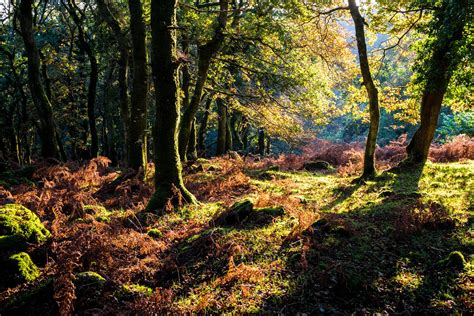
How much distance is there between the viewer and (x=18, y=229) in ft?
18.1

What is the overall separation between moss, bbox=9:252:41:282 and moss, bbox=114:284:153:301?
4.96ft

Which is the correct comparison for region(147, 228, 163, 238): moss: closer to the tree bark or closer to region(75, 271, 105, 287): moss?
region(75, 271, 105, 287): moss

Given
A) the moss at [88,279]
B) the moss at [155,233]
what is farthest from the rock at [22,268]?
the moss at [155,233]

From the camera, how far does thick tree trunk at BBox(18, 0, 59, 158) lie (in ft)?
39.3

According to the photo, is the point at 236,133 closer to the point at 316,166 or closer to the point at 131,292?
the point at 316,166

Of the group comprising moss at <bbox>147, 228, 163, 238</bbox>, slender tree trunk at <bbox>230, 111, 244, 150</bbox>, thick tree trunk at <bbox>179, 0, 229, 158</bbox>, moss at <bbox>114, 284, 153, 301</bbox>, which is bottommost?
moss at <bbox>114, 284, 153, 301</bbox>

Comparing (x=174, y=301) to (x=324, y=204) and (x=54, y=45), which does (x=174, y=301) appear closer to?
(x=324, y=204)

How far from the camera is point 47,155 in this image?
13023 mm

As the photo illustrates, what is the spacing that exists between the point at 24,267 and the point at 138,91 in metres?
6.54

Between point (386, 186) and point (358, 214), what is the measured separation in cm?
304

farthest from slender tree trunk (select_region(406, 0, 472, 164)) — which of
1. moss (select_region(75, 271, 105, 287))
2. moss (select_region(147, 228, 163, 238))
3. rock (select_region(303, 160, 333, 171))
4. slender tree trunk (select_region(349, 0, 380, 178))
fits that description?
moss (select_region(75, 271, 105, 287))

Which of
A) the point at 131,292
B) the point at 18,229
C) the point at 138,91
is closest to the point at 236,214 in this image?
the point at 131,292

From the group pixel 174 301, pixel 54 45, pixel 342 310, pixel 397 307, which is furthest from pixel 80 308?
pixel 54 45

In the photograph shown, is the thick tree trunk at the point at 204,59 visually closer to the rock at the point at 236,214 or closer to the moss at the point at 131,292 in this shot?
the rock at the point at 236,214
